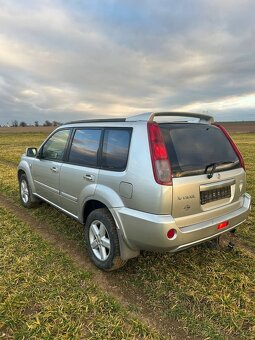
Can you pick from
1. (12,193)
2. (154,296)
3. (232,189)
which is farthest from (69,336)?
(12,193)

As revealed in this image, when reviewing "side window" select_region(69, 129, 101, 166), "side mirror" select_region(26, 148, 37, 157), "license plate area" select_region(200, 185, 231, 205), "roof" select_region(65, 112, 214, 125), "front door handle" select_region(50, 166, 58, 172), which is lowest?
"license plate area" select_region(200, 185, 231, 205)

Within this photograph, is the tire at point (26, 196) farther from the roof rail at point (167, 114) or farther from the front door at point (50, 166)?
the roof rail at point (167, 114)

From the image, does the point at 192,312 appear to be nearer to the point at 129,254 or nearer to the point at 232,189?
the point at 129,254

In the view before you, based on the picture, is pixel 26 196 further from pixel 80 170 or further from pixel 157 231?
pixel 157 231

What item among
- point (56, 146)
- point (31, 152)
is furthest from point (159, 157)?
point (31, 152)

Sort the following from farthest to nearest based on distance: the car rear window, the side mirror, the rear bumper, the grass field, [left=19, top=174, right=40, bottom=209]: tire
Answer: [left=19, top=174, right=40, bottom=209]: tire < the side mirror < the car rear window < the rear bumper < the grass field

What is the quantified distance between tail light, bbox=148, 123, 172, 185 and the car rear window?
7 centimetres

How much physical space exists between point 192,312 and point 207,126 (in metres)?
2.09

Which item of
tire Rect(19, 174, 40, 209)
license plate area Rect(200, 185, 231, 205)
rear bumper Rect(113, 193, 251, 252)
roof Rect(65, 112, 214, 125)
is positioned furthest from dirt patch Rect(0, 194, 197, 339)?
roof Rect(65, 112, 214, 125)

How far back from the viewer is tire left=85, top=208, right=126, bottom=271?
10.1 feet

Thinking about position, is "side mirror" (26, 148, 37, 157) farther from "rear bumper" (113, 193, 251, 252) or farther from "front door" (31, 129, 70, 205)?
"rear bumper" (113, 193, 251, 252)

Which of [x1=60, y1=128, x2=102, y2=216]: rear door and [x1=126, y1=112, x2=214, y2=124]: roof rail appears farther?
[x1=60, y1=128, x2=102, y2=216]: rear door

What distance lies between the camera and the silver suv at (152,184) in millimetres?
2670

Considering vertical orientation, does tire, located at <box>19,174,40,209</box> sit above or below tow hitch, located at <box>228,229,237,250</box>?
above
